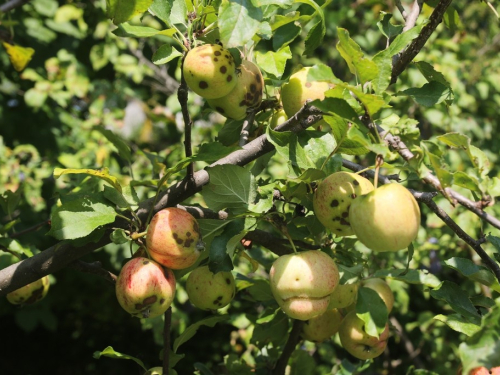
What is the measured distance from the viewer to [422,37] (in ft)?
3.55

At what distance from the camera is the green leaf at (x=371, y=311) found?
41.1 inches

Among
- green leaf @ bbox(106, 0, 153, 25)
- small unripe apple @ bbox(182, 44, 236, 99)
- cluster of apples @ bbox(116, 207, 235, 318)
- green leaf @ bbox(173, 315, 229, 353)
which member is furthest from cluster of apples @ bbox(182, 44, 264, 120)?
green leaf @ bbox(173, 315, 229, 353)

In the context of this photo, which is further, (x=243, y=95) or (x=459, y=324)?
(x=243, y=95)

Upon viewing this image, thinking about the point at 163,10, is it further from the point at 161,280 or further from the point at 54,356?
the point at 54,356

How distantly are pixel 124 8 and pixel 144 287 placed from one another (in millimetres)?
497

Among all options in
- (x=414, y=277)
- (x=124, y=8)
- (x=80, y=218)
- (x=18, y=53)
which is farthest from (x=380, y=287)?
(x=18, y=53)

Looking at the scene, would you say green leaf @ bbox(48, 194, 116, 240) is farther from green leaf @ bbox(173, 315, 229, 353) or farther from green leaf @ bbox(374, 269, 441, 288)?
green leaf @ bbox(374, 269, 441, 288)

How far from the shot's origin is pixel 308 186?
1116 millimetres

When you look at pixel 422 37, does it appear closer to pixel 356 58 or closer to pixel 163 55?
pixel 356 58

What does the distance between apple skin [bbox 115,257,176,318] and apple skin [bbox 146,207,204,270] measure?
0.08 ft

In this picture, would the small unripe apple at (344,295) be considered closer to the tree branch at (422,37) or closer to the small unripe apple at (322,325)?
the small unripe apple at (322,325)

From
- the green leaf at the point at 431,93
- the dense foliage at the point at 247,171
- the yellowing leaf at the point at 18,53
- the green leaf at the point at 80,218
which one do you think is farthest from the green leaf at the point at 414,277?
the yellowing leaf at the point at 18,53

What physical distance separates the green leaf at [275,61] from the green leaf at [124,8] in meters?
0.29

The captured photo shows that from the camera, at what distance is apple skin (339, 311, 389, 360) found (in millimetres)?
1203
